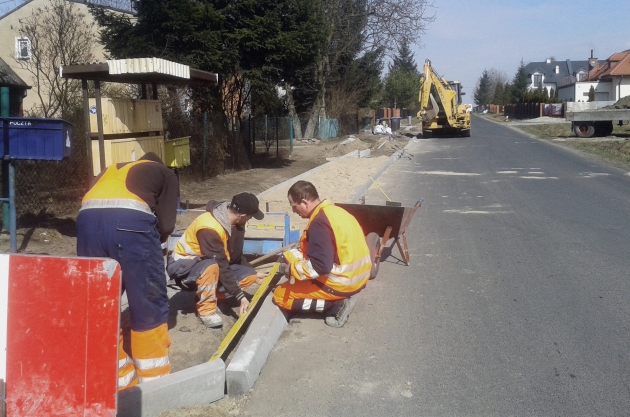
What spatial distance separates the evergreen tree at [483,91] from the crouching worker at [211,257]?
14371 centimetres

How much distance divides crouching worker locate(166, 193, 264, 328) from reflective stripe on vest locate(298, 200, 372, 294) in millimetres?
638

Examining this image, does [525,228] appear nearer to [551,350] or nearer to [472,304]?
[472,304]

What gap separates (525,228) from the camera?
991 cm

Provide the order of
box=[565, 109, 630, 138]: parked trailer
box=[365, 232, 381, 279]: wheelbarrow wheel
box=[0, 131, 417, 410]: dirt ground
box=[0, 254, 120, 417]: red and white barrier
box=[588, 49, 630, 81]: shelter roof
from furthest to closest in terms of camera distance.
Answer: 1. box=[588, 49, 630, 81]: shelter roof
2. box=[565, 109, 630, 138]: parked trailer
3. box=[365, 232, 381, 279]: wheelbarrow wheel
4. box=[0, 131, 417, 410]: dirt ground
5. box=[0, 254, 120, 417]: red and white barrier

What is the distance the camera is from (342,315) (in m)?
5.61

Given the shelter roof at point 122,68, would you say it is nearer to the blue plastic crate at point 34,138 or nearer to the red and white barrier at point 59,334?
the blue plastic crate at point 34,138

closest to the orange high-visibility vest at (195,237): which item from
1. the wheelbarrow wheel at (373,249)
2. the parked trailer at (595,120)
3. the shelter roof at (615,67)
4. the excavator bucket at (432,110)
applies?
the wheelbarrow wheel at (373,249)

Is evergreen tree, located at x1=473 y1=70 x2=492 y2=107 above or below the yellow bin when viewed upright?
above

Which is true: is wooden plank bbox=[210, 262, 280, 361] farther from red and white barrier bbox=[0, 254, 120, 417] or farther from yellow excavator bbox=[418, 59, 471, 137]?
yellow excavator bbox=[418, 59, 471, 137]

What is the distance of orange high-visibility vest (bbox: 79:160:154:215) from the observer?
13.1 ft

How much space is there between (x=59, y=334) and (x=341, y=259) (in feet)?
8.86

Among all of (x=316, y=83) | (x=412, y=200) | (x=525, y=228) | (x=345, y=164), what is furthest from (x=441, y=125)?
(x=525, y=228)

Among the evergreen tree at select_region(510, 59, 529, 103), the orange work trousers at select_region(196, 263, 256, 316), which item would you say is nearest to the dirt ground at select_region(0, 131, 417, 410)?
the orange work trousers at select_region(196, 263, 256, 316)

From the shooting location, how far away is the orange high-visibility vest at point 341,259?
5.35 m
